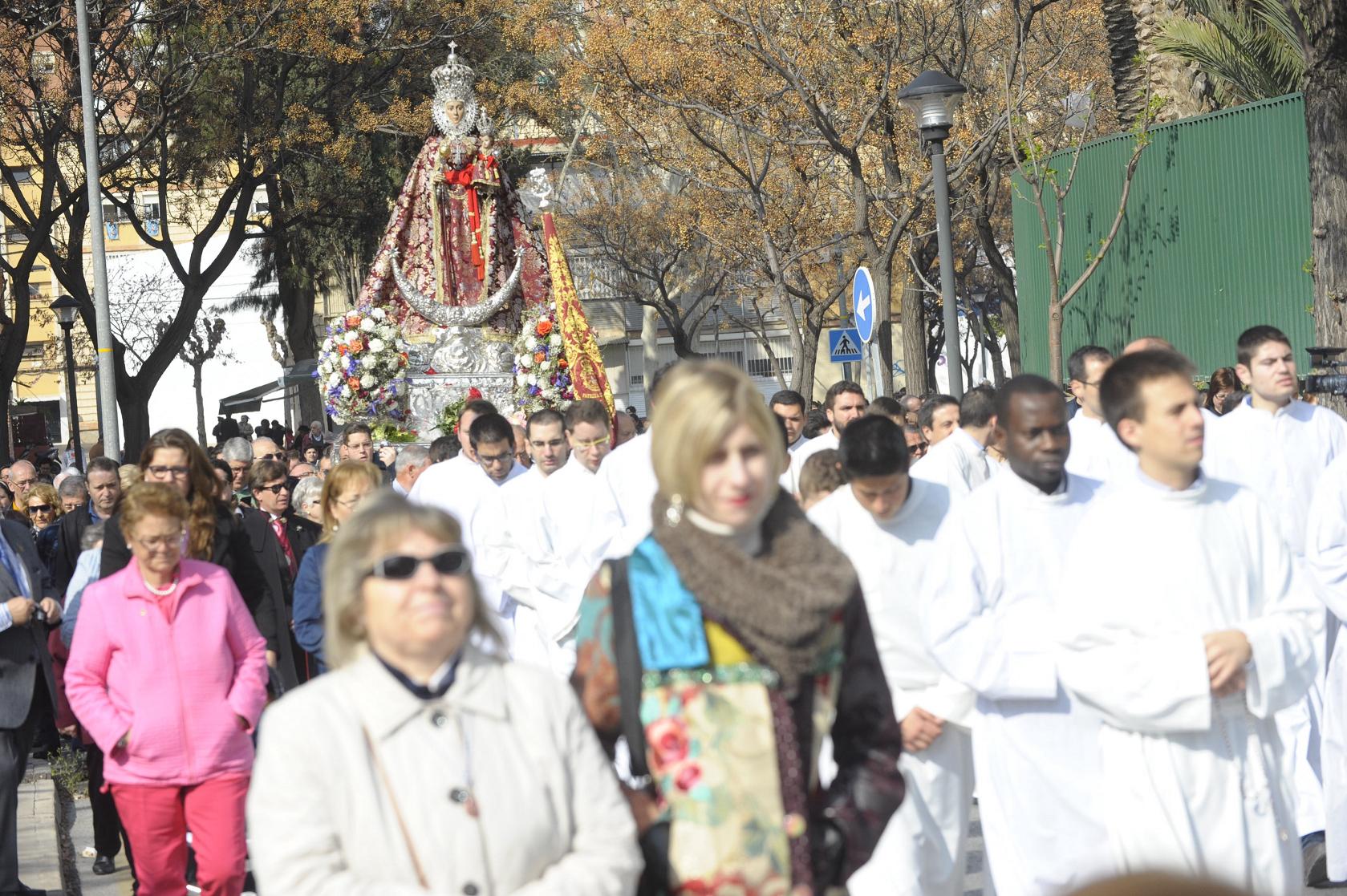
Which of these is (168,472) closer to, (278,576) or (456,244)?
(278,576)

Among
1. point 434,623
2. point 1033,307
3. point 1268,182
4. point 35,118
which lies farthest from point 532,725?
point 35,118

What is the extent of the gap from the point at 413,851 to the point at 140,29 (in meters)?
24.9

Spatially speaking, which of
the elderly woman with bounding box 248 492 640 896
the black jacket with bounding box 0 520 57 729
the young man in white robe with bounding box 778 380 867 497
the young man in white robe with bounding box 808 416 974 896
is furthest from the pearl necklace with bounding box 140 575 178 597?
the young man in white robe with bounding box 778 380 867 497

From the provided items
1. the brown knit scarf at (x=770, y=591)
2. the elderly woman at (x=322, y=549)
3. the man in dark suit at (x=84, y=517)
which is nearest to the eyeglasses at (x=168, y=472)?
the elderly woman at (x=322, y=549)

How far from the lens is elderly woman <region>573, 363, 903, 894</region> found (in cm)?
338

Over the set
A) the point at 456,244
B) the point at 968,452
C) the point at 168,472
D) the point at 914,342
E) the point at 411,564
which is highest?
the point at 456,244

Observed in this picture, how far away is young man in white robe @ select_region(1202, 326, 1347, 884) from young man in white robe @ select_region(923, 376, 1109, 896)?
2.22 m

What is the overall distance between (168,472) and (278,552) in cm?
132

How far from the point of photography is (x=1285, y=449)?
7.83m

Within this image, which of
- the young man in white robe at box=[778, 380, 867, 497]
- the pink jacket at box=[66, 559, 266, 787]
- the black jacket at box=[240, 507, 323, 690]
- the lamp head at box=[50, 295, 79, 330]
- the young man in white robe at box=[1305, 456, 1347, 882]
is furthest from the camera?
the lamp head at box=[50, 295, 79, 330]

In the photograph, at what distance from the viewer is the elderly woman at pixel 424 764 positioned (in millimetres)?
3238

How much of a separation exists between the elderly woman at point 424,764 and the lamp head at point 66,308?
2410 cm

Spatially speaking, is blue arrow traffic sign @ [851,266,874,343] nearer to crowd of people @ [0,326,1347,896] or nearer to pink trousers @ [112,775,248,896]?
crowd of people @ [0,326,1347,896]

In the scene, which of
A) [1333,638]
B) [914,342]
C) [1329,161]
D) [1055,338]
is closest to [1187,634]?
[1333,638]
